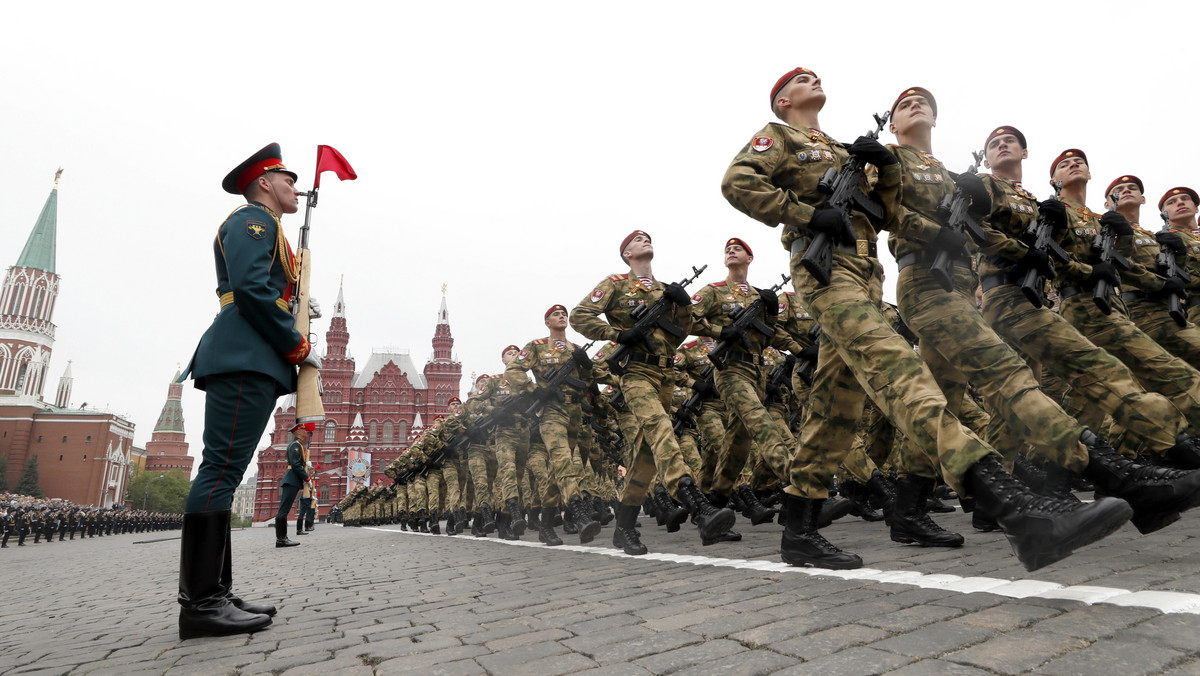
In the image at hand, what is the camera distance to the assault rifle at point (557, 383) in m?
7.83

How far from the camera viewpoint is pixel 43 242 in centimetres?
8488

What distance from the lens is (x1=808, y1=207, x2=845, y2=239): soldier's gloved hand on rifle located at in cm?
318

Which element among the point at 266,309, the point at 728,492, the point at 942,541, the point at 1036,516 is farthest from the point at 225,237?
the point at 728,492

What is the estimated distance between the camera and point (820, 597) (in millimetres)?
2518

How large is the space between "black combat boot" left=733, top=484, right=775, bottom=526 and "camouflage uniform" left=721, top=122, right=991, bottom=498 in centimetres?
346

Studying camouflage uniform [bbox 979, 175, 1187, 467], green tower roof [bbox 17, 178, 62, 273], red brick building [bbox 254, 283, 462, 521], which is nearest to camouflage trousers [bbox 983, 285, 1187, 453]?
camouflage uniform [bbox 979, 175, 1187, 467]

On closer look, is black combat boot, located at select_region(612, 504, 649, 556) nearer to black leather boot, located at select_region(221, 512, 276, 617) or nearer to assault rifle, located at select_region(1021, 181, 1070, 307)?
black leather boot, located at select_region(221, 512, 276, 617)

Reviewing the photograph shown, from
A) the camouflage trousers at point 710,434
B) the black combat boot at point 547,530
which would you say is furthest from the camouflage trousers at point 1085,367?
the black combat boot at point 547,530

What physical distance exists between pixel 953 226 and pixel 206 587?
13.9 ft

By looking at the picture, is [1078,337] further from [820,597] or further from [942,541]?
[820,597]

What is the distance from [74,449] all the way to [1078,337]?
98899 mm

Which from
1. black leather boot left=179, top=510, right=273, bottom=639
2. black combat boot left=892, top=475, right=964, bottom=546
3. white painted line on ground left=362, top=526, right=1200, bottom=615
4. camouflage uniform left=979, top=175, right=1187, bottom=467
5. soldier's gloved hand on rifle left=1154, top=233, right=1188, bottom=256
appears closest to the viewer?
white painted line on ground left=362, top=526, right=1200, bottom=615

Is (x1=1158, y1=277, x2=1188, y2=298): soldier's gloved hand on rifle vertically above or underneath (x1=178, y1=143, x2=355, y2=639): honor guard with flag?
above

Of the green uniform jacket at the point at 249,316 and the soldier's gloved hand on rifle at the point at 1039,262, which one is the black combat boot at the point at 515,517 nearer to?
the green uniform jacket at the point at 249,316
